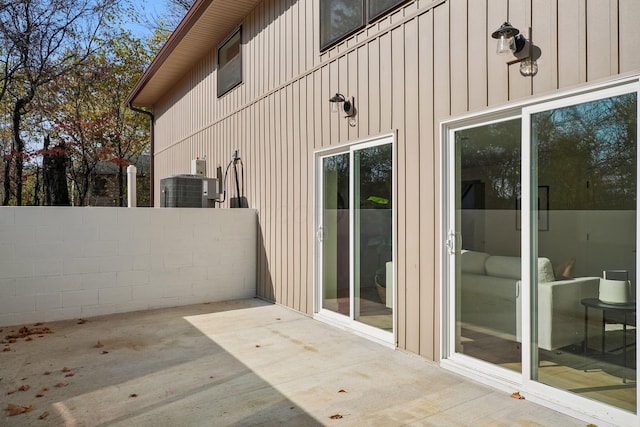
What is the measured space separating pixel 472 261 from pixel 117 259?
4.28 meters

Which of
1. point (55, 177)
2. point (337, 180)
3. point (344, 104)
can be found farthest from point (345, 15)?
point (55, 177)

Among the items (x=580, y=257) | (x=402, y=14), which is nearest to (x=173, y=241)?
(x=402, y=14)

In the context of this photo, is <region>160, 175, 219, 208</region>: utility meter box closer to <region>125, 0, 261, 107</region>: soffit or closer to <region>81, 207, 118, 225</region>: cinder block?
<region>81, 207, 118, 225</region>: cinder block

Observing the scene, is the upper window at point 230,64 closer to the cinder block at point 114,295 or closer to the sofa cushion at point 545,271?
the cinder block at point 114,295

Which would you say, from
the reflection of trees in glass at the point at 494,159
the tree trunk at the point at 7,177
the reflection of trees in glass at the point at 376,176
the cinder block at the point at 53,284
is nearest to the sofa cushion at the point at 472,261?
the reflection of trees in glass at the point at 494,159

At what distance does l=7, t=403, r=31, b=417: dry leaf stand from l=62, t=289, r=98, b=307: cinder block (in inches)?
102

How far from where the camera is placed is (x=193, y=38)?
7.68m

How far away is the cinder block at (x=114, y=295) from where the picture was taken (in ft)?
17.4

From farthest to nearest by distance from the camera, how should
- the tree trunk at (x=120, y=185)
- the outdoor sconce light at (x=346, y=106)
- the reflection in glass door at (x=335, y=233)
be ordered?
the tree trunk at (x=120, y=185) < the reflection in glass door at (x=335, y=233) < the outdoor sconce light at (x=346, y=106)

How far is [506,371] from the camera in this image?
2934 millimetres

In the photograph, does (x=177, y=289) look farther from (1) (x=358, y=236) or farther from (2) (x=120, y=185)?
(2) (x=120, y=185)

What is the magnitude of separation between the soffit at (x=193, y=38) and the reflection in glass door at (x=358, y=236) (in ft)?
10.9

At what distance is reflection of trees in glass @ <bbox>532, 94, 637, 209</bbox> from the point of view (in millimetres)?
2350

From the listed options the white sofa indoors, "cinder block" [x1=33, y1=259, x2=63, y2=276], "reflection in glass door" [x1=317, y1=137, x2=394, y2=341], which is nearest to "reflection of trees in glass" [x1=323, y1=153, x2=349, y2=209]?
"reflection in glass door" [x1=317, y1=137, x2=394, y2=341]
